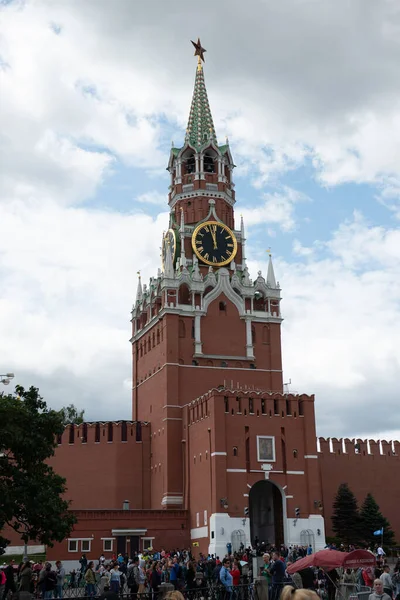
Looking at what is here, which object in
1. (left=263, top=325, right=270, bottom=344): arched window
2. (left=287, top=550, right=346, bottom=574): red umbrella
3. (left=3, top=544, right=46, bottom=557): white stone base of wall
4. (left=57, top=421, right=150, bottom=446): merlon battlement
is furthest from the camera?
(left=263, top=325, right=270, bottom=344): arched window

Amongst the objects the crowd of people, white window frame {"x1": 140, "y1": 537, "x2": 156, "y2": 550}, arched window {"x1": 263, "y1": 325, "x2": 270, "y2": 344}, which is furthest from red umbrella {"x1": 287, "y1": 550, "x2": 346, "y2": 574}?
arched window {"x1": 263, "y1": 325, "x2": 270, "y2": 344}

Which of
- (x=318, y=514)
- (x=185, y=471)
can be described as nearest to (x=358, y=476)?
(x=318, y=514)

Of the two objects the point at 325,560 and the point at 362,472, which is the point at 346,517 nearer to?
the point at 362,472

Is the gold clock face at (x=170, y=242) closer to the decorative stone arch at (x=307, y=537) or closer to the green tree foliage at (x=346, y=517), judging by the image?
the green tree foliage at (x=346, y=517)

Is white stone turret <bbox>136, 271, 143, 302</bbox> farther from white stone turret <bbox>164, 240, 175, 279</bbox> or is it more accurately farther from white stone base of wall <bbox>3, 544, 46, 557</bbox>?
white stone base of wall <bbox>3, 544, 46, 557</bbox>

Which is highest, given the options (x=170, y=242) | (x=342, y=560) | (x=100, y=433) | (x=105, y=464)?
(x=170, y=242)

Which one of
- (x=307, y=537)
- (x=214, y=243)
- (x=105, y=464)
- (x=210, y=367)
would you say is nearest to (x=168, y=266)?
(x=214, y=243)

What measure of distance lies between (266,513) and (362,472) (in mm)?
8889

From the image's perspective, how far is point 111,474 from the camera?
2415 inches

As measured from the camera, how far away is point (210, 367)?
62.5 meters

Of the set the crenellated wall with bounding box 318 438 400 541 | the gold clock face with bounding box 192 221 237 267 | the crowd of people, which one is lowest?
the crowd of people

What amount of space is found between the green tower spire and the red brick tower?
0.37 feet

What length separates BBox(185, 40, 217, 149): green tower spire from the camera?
72062 millimetres

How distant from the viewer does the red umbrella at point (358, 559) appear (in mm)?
23656
